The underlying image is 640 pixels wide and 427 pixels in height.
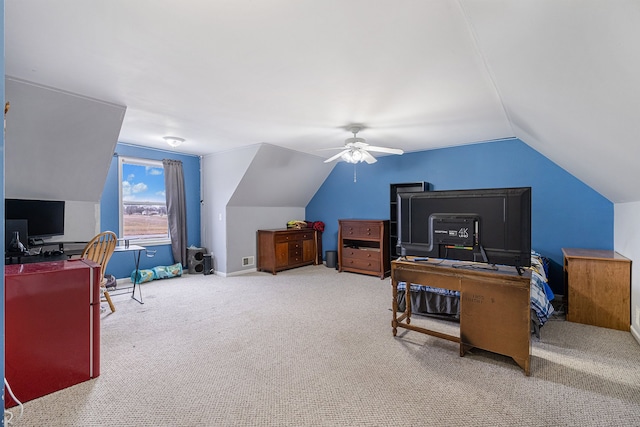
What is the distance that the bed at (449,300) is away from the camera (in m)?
2.78

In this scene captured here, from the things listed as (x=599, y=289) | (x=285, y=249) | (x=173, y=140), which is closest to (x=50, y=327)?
(x=173, y=140)

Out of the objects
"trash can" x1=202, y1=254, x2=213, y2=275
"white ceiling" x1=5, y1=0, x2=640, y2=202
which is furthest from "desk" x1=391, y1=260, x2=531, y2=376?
"trash can" x1=202, y1=254, x2=213, y2=275

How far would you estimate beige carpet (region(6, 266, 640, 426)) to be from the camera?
176 centimetres

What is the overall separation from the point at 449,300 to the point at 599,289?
1533mm

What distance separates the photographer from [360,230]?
5.62 m

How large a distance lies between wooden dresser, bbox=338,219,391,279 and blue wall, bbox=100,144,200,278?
292 centimetres

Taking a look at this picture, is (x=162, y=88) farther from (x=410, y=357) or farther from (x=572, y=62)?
(x=410, y=357)

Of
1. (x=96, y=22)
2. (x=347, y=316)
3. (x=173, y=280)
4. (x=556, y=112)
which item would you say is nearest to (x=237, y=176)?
(x=173, y=280)

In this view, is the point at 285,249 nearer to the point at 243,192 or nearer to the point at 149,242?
the point at 243,192

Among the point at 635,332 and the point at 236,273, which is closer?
the point at 635,332

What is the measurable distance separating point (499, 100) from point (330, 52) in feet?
6.35

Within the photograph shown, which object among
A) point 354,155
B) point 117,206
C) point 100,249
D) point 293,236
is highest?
point 354,155

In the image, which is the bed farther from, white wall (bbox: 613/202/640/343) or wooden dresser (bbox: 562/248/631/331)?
white wall (bbox: 613/202/640/343)

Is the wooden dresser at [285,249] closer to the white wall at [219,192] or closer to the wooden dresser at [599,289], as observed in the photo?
the white wall at [219,192]
